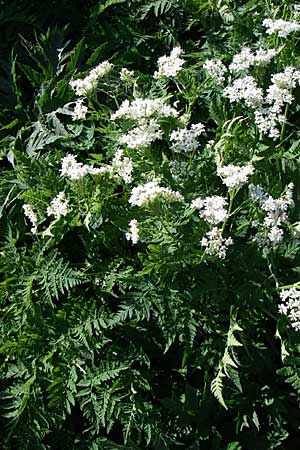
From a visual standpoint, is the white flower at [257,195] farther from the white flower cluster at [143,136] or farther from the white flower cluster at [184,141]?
the white flower cluster at [143,136]

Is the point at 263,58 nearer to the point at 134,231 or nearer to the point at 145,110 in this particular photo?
the point at 145,110

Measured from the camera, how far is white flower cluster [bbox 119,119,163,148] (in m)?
2.94

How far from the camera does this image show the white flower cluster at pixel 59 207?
120 inches

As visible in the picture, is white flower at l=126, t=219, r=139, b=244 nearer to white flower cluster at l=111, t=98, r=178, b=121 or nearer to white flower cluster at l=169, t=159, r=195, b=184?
white flower cluster at l=169, t=159, r=195, b=184

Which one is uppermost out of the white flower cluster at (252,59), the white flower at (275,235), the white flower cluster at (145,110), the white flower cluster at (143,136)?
the white flower cluster at (252,59)

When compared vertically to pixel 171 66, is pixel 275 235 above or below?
below

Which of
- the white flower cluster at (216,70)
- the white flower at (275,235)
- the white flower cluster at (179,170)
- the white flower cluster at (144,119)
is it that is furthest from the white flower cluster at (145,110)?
the white flower at (275,235)

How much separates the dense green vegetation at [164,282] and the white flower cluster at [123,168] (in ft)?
0.04

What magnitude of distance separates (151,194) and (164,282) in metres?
0.43

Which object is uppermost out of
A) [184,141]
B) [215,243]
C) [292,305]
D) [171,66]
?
[171,66]

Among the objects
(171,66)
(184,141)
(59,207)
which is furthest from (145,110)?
(59,207)

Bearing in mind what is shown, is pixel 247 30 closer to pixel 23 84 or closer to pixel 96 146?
pixel 96 146

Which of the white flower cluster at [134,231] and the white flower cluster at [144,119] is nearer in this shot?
the white flower cluster at [134,231]

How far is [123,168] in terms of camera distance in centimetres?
309
